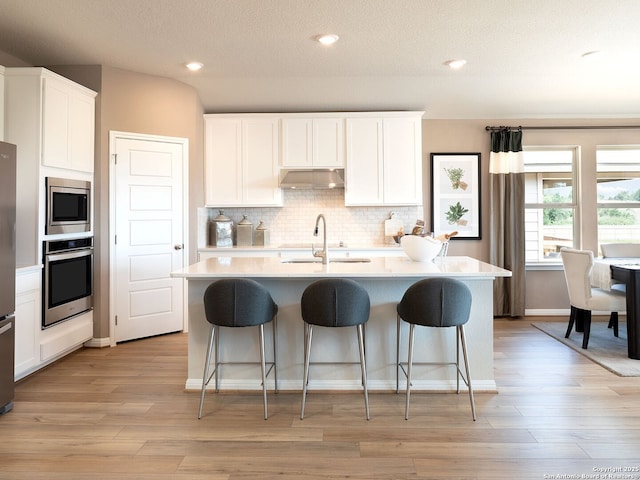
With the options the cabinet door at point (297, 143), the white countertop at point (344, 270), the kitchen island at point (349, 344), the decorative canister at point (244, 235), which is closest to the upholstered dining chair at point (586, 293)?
the white countertop at point (344, 270)

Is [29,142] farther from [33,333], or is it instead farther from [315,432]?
[315,432]

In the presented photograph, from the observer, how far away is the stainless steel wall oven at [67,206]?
3.55 metres

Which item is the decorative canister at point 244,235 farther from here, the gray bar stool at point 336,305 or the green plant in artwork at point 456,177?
the gray bar stool at point 336,305

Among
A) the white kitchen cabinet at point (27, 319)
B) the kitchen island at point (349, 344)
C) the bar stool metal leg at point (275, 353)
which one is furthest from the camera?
the white kitchen cabinet at point (27, 319)

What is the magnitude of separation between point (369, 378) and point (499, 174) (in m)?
3.47

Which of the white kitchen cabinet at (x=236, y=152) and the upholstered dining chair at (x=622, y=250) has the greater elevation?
the white kitchen cabinet at (x=236, y=152)

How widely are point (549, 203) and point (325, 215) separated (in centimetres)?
293

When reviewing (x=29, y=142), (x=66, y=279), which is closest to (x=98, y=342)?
(x=66, y=279)

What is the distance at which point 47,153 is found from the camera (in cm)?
350

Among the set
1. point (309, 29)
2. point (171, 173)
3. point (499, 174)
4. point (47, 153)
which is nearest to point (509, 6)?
point (309, 29)

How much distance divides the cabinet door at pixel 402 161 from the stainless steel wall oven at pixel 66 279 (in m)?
3.27

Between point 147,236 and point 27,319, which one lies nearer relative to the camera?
point 27,319

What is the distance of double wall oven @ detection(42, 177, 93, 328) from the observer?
139 inches

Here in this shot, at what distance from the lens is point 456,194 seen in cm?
550
